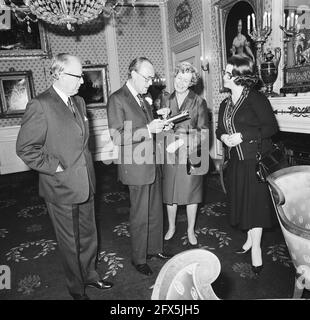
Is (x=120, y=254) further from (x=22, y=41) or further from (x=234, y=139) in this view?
(x=22, y=41)

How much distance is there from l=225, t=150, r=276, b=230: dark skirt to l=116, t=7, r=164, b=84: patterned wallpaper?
19.4 feet

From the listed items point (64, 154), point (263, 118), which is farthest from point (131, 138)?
point (263, 118)

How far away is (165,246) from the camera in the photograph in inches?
123

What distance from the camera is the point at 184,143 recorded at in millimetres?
2793

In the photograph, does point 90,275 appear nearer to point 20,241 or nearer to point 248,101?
point 20,241

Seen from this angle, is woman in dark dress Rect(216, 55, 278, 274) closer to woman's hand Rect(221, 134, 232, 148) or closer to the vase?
woman's hand Rect(221, 134, 232, 148)

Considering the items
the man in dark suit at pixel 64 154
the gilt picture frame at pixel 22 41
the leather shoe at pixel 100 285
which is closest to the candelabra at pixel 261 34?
the man in dark suit at pixel 64 154

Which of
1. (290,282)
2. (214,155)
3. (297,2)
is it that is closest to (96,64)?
(214,155)

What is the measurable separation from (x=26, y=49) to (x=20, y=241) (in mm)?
5017

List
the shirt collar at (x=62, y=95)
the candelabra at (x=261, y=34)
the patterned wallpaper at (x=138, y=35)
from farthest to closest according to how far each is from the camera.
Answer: the patterned wallpaper at (x=138, y=35)
the candelabra at (x=261, y=34)
the shirt collar at (x=62, y=95)

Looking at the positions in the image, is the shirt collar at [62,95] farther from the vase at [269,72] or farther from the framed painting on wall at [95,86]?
the framed painting on wall at [95,86]

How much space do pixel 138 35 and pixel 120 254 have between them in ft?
20.4

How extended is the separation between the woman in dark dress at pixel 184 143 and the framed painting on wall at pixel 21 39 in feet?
17.4

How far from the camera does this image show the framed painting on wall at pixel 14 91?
22.1 ft
